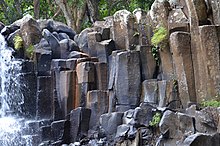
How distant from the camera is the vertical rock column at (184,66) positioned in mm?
8586

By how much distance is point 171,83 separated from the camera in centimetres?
891

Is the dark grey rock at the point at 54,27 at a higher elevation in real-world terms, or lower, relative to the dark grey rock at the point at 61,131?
higher

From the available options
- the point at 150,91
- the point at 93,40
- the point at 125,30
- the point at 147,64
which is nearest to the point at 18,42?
the point at 93,40

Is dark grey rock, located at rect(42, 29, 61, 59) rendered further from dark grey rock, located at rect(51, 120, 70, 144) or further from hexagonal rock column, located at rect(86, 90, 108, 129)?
dark grey rock, located at rect(51, 120, 70, 144)

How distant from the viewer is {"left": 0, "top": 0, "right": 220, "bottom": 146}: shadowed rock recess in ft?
26.3

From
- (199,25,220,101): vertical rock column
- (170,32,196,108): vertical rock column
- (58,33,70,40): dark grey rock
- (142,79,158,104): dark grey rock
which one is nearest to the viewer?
(199,25,220,101): vertical rock column

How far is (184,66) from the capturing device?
867 centimetres

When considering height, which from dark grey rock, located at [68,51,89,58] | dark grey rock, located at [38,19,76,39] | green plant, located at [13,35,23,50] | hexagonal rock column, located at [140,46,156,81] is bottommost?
hexagonal rock column, located at [140,46,156,81]

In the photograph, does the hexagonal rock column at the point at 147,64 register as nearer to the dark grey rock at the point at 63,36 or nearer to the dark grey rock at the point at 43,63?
the dark grey rock at the point at 43,63

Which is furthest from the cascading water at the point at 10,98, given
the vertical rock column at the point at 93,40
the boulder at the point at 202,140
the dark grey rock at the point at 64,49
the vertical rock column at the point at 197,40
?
the boulder at the point at 202,140

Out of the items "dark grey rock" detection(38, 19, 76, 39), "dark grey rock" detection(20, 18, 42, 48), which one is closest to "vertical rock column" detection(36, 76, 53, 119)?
"dark grey rock" detection(20, 18, 42, 48)

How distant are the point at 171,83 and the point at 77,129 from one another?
2.66 metres

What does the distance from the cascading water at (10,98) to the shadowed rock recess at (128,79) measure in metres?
0.24

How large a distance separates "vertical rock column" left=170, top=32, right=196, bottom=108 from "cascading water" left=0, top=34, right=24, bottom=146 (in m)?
4.59
